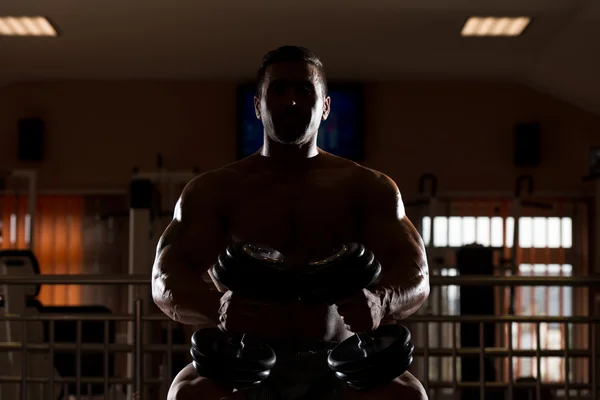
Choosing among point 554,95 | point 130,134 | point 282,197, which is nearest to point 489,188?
point 554,95

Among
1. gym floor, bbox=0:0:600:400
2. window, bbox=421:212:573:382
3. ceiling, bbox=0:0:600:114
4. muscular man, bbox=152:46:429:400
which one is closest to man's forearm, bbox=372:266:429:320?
muscular man, bbox=152:46:429:400

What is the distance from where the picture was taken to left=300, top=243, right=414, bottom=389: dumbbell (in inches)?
41.2

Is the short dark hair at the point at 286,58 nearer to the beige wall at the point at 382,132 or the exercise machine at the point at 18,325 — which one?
the exercise machine at the point at 18,325

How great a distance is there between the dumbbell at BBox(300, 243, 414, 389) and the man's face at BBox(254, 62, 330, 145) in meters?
0.26

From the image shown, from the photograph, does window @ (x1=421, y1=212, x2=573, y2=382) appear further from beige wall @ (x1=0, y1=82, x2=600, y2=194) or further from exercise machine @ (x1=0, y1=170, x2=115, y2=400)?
exercise machine @ (x1=0, y1=170, x2=115, y2=400)

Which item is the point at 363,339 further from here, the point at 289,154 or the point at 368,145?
the point at 368,145

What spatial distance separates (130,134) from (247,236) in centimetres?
503

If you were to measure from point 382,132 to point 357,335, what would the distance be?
197 inches

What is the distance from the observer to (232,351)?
3.63 feet

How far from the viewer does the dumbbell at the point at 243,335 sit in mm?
1044

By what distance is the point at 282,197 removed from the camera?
1.30 meters

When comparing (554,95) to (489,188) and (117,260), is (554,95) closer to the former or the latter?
(489,188)

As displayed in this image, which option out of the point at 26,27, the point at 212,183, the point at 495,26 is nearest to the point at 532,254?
the point at 495,26

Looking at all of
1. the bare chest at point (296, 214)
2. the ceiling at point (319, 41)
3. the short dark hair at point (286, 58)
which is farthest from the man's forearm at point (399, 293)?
the ceiling at point (319, 41)
